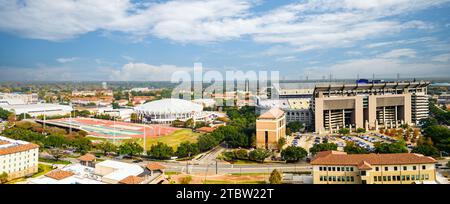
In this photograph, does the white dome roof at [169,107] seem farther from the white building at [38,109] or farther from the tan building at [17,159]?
the tan building at [17,159]

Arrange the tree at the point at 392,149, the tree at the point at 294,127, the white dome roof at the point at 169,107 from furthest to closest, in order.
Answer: the white dome roof at the point at 169,107 → the tree at the point at 294,127 → the tree at the point at 392,149

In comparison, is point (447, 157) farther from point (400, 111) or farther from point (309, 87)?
point (309, 87)

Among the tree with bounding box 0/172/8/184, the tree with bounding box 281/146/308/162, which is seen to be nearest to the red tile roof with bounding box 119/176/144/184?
the tree with bounding box 0/172/8/184

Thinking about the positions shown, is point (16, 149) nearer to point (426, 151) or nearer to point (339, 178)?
point (339, 178)

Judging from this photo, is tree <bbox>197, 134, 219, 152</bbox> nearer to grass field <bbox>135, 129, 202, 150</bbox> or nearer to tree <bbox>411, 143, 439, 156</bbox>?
grass field <bbox>135, 129, 202, 150</bbox>

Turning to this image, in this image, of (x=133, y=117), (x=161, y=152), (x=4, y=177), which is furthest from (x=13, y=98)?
(x=4, y=177)


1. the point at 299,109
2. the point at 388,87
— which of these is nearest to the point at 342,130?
the point at 299,109

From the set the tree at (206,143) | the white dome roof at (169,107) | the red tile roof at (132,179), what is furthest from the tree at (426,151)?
the white dome roof at (169,107)
